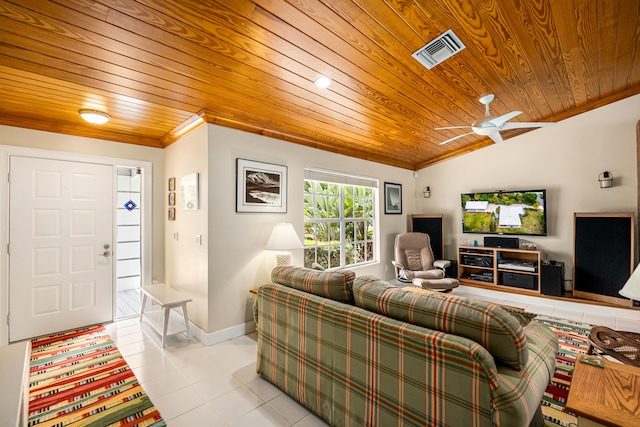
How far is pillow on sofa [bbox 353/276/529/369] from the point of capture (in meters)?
1.25

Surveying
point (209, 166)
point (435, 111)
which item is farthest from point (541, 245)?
point (209, 166)

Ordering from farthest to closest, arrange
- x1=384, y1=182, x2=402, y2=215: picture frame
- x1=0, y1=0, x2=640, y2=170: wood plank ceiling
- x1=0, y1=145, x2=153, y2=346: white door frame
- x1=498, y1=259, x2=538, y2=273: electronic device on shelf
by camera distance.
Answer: x1=384, y1=182, x2=402, y2=215: picture frame
x1=498, y1=259, x2=538, y2=273: electronic device on shelf
x1=0, y1=145, x2=153, y2=346: white door frame
x1=0, y1=0, x2=640, y2=170: wood plank ceiling

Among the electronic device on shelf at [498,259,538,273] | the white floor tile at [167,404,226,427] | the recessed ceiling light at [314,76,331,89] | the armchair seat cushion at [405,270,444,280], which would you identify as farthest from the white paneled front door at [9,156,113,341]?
the electronic device on shelf at [498,259,538,273]

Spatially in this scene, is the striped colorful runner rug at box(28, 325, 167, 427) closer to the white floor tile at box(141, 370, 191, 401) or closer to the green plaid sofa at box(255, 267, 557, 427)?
the white floor tile at box(141, 370, 191, 401)

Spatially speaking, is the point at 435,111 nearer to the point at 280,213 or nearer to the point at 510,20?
the point at 510,20

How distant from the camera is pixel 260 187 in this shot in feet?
11.1

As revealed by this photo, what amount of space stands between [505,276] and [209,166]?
468cm

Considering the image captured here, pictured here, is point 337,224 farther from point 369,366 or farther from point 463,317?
point 463,317

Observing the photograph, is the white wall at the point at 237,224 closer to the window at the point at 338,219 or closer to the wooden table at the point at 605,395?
the window at the point at 338,219

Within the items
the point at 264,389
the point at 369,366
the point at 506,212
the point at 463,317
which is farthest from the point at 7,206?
the point at 506,212

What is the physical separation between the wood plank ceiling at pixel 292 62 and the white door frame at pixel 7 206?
28 cm

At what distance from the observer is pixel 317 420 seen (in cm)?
188

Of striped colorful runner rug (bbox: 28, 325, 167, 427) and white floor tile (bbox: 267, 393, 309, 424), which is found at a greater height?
striped colorful runner rug (bbox: 28, 325, 167, 427)

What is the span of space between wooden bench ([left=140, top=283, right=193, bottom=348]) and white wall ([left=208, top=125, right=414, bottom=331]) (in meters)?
0.32
